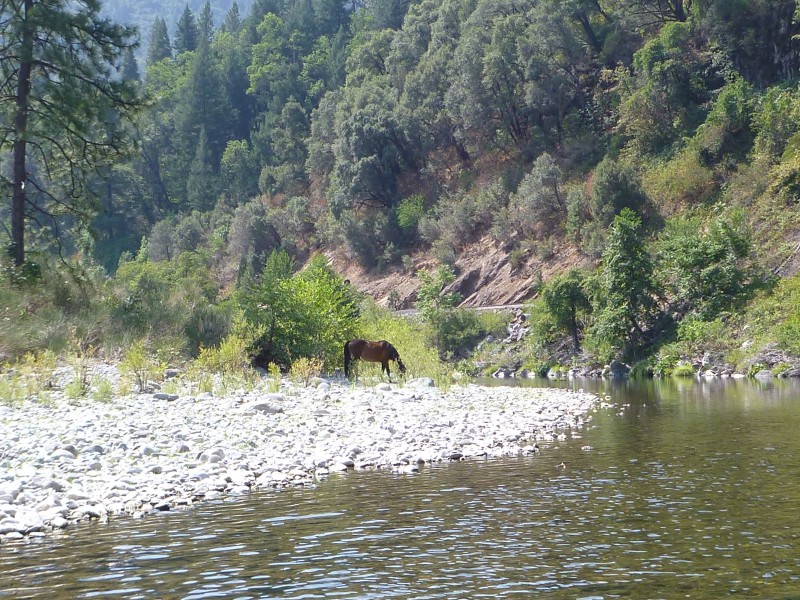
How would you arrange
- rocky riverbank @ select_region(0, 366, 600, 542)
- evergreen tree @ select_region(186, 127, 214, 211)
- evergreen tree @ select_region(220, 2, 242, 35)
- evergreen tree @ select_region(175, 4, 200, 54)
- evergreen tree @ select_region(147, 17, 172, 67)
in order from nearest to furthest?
rocky riverbank @ select_region(0, 366, 600, 542)
evergreen tree @ select_region(186, 127, 214, 211)
evergreen tree @ select_region(220, 2, 242, 35)
evergreen tree @ select_region(147, 17, 172, 67)
evergreen tree @ select_region(175, 4, 200, 54)

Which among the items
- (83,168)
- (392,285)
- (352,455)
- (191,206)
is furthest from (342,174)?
(352,455)

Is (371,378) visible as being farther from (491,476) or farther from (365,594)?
(365,594)

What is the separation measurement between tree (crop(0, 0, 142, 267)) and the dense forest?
444mm

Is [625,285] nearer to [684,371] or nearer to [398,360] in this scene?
[684,371]

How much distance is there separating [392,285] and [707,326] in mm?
37571

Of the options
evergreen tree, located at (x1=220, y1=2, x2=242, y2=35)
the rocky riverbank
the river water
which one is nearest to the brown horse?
the rocky riverbank

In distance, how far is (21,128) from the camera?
29.2 m

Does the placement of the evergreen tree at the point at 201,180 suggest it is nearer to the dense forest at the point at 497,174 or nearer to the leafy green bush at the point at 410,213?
the dense forest at the point at 497,174

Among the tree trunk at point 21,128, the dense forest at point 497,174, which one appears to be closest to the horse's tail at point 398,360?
the dense forest at point 497,174

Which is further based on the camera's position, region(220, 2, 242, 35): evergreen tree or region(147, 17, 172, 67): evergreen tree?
region(147, 17, 172, 67): evergreen tree

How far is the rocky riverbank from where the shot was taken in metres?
12.1

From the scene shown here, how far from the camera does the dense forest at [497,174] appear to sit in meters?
44.5

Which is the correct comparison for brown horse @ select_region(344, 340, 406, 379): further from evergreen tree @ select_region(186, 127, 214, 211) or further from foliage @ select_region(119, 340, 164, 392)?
evergreen tree @ select_region(186, 127, 214, 211)

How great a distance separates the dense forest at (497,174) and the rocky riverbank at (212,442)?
33.9 ft
